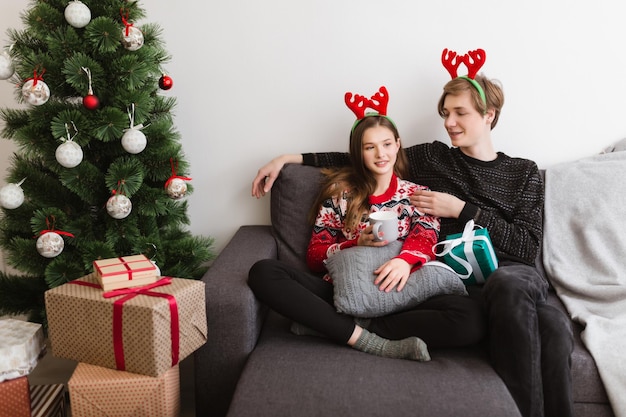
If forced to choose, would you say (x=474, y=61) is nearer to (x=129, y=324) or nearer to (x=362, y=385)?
(x=362, y=385)

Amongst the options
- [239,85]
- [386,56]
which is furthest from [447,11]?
[239,85]

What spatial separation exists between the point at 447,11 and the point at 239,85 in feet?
2.88

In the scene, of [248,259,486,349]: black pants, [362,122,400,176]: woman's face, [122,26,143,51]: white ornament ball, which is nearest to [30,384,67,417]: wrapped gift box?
[248,259,486,349]: black pants

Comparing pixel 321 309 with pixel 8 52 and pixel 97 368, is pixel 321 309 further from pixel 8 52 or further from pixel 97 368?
pixel 8 52

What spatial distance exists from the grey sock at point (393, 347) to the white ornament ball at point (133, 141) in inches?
35.5

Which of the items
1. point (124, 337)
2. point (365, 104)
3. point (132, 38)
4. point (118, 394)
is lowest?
point (118, 394)

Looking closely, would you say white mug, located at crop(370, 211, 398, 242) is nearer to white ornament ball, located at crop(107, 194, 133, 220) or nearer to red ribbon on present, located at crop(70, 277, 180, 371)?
red ribbon on present, located at crop(70, 277, 180, 371)

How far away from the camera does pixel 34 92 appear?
157cm

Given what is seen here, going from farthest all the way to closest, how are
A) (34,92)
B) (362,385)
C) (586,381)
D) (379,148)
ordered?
(379,148), (34,92), (586,381), (362,385)

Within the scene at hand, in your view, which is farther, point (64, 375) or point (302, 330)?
point (64, 375)

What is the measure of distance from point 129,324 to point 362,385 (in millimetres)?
624

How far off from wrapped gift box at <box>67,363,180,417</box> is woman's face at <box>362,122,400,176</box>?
964 mm

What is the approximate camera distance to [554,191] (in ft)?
6.52

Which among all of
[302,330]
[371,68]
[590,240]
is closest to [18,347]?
[302,330]
